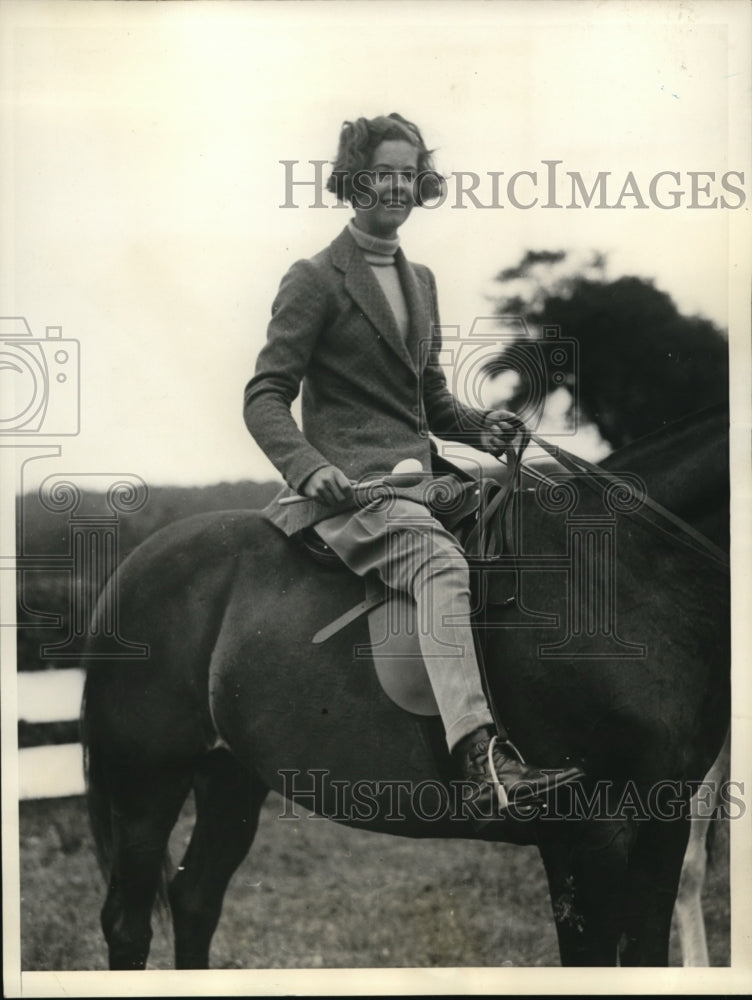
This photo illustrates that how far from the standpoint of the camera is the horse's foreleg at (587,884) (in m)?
3.59

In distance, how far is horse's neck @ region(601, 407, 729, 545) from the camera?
3633mm

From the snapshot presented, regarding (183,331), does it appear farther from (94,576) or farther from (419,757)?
(419,757)

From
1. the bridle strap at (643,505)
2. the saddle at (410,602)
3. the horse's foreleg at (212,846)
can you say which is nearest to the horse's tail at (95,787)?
the horse's foreleg at (212,846)

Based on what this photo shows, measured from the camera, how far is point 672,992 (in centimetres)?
378

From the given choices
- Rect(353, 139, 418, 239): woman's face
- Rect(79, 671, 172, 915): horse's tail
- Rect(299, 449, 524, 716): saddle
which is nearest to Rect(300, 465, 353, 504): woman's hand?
Rect(299, 449, 524, 716): saddle

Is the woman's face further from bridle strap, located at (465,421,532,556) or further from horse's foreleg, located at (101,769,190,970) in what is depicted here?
horse's foreleg, located at (101,769,190,970)

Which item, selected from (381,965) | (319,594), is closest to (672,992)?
(381,965)

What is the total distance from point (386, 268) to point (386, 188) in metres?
0.23

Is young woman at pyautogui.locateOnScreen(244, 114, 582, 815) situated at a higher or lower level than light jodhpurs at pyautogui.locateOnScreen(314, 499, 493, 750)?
higher

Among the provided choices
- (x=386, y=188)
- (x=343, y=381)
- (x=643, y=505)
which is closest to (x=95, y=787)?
(x=343, y=381)

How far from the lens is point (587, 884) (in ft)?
11.8

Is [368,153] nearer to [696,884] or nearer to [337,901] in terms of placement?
[337,901]

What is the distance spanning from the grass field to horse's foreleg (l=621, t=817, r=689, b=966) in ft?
0.40

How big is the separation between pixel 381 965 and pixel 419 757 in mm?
696
